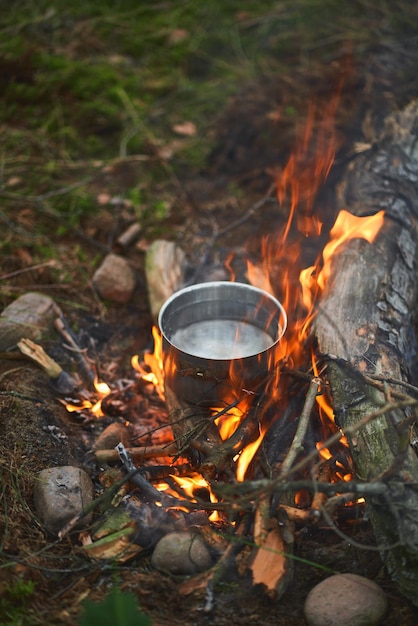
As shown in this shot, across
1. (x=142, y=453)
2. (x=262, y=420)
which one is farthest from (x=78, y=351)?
(x=262, y=420)

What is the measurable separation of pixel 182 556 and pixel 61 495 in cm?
57

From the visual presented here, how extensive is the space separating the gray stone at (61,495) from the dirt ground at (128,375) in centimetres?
6

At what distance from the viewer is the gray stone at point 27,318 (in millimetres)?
3475

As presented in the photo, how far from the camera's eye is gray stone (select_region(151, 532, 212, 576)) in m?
2.45

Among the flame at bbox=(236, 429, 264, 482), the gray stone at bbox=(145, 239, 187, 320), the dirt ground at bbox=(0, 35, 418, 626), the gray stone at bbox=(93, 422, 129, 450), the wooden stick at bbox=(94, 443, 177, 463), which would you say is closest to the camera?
the dirt ground at bbox=(0, 35, 418, 626)

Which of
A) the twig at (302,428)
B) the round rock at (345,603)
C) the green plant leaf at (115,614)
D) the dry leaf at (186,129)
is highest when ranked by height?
the green plant leaf at (115,614)

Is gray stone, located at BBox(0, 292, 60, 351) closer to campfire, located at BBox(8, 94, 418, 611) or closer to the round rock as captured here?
campfire, located at BBox(8, 94, 418, 611)

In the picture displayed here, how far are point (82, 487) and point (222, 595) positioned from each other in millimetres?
738

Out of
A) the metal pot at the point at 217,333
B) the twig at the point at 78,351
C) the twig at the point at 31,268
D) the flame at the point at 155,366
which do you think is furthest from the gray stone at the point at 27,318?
the metal pot at the point at 217,333

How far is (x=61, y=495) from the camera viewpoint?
266cm

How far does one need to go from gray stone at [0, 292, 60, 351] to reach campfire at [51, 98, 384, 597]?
465 millimetres

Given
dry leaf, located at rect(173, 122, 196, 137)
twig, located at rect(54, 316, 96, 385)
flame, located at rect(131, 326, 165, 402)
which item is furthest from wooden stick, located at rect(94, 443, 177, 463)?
dry leaf, located at rect(173, 122, 196, 137)

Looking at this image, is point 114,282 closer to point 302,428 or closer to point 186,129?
point 302,428

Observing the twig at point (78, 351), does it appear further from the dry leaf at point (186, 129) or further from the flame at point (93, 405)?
the dry leaf at point (186, 129)
